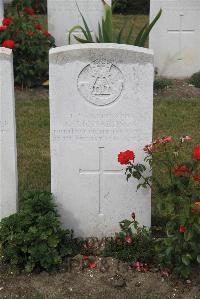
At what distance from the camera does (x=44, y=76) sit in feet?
31.3

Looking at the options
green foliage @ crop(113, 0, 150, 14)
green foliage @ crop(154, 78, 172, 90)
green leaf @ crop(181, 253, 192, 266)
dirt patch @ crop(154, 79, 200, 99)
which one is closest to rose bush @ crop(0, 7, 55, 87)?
green foliage @ crop(154, 78, 172, 90)

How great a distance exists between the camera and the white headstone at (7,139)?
4.85 metres

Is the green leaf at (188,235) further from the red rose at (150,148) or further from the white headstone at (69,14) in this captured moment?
the white headstone at (69,14)

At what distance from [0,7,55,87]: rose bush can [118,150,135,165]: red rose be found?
4.57 metres

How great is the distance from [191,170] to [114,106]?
2.40 feet

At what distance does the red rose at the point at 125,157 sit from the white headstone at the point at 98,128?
253 millimetres

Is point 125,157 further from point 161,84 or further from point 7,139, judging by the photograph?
point 161,84

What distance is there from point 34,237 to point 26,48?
4818mm

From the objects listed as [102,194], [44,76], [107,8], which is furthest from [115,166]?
[44,76]

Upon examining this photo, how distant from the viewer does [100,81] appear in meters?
4.90

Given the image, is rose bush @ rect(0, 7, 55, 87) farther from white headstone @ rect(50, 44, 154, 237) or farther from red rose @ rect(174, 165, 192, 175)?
red rose @ rect(174, 165, 192, 175)

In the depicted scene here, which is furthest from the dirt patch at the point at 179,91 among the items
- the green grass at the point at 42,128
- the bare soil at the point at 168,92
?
the green grass at the point at 42,128

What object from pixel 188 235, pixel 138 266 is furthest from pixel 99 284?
pixel 188 235

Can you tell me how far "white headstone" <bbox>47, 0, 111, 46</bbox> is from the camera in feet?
32.3
